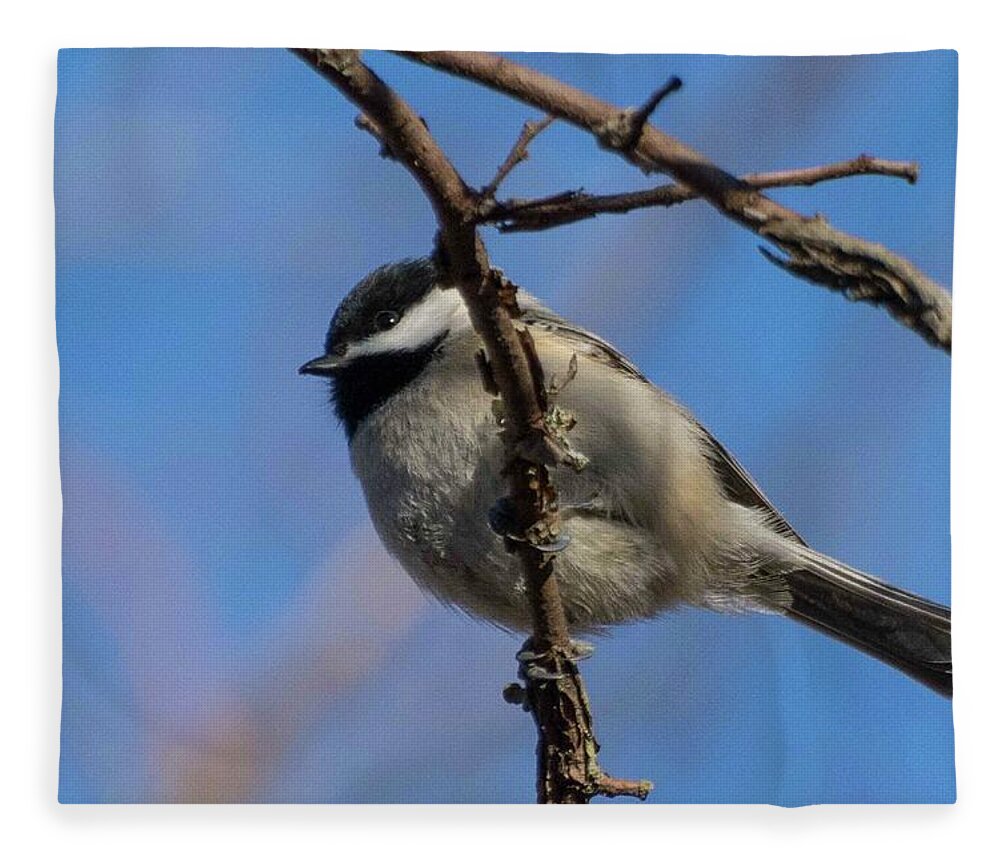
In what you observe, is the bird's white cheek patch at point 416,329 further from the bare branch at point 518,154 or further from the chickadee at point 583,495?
the bare branch at point 518,154

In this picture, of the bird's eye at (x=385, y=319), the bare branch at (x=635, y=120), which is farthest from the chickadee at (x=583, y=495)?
the bare branch at (x=635, y=120)

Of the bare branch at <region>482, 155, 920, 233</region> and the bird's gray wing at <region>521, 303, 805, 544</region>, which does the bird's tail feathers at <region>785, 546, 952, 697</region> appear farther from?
the bare branch at <region>482, 155, 920, 233</region>

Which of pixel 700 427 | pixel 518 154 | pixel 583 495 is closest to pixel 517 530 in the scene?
pixel 583 495

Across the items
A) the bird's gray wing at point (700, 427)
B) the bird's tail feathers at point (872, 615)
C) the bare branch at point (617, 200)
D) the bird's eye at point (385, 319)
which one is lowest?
the bird's tail feathers at point (872, 615)

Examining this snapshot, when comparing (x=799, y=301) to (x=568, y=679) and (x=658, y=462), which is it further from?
(x=568, y=679)

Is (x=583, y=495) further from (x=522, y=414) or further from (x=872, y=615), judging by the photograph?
(x=872, y=615)

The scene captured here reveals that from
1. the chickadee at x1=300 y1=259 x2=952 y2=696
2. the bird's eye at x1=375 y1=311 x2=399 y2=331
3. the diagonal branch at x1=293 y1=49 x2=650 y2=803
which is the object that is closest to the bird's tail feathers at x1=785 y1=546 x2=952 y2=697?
the chickadee at x1=300 y1=259 x2=952 y2=696
